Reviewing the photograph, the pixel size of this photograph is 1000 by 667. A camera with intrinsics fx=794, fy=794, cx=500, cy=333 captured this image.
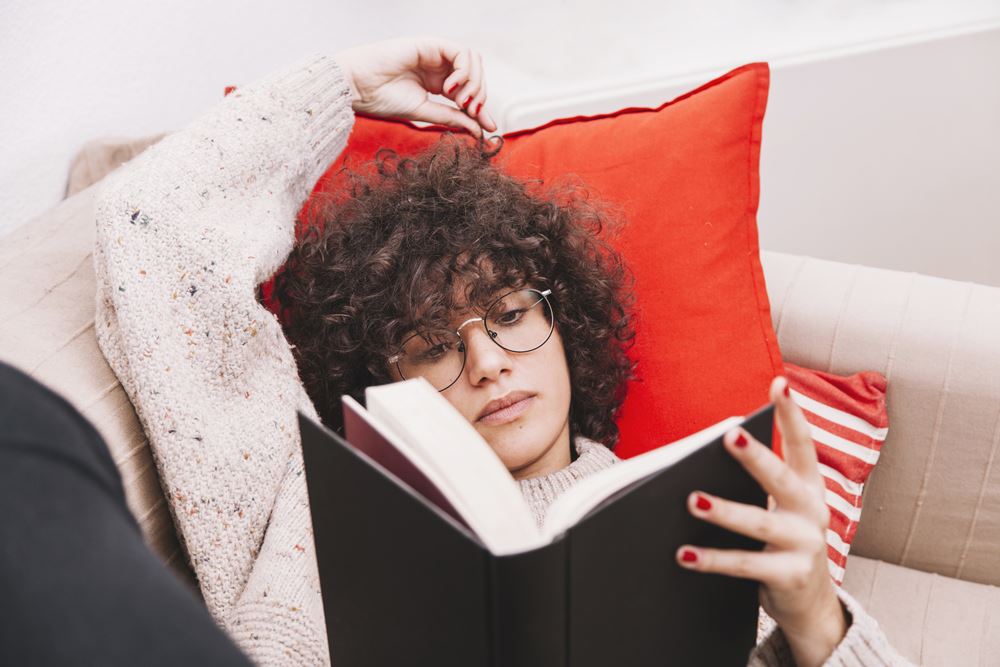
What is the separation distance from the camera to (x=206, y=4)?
4.79ft

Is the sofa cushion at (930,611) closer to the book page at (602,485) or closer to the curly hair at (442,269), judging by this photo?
the curly hair at (442,269)

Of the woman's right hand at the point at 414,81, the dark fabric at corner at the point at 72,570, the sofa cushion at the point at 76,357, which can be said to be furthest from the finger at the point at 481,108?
the dark fabric at corner at the point at 72,570

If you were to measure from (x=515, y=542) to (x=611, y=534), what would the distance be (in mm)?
62

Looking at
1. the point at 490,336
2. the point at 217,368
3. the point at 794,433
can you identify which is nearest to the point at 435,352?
the point at 490,336

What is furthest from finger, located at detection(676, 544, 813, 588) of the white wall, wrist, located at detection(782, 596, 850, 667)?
the white wall

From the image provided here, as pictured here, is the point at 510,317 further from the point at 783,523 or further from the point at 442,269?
the point at 783,523

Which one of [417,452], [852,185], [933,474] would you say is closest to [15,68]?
[417,452]

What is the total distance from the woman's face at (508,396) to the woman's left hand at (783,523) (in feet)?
1.17

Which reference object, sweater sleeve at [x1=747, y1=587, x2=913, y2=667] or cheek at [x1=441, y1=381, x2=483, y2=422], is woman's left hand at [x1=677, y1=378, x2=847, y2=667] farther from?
cheek at [x1=441, y1=381, x2=483, y2=422]

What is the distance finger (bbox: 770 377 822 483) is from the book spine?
0.73ft

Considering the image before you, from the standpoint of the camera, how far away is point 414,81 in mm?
1320

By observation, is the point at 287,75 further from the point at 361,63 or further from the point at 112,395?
the point at 112,395

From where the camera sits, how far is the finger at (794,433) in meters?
0.60

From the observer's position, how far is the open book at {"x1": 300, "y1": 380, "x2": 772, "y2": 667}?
49 cm
